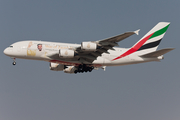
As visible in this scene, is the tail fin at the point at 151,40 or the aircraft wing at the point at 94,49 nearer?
the aircraft wing at the point at 94,49

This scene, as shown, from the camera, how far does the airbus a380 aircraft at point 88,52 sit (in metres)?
33.0

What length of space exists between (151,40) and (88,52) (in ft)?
35.2

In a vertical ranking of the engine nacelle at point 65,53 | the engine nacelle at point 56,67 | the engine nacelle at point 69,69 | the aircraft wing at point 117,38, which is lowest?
the engine nacelle at point 69,69

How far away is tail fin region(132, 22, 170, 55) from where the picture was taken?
3795 cm

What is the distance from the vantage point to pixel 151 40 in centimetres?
3916

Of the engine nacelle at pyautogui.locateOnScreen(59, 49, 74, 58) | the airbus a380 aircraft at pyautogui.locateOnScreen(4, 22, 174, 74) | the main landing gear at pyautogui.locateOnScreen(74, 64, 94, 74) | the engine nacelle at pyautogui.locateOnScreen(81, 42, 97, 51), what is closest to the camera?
the engine nacelle at pyautogui.locateOnScreen(81, 42, 97, 51)

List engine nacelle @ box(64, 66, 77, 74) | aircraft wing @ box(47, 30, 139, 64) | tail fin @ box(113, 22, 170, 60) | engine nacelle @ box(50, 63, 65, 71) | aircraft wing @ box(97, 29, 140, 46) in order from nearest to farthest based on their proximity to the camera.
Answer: aircraft wing @ box(97, 29, 140, 46)
aircraft wing @ box(47, 30, 139, 64)
tail fin @ box(113, 22, 170, 60)
engine nacelle @ box(50, 63, 65, 71)
engine nacelle @ box(64, 66, 77, 74)

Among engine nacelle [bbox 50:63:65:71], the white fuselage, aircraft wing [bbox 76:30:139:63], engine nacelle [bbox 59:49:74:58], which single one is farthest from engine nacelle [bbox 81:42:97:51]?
engine nacelle [bbox 50:63:65:71]

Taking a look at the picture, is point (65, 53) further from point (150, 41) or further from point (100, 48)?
point (150, 41)

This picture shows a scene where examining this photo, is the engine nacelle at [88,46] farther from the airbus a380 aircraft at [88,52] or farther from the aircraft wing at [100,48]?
the aircraft wing at [100,48]

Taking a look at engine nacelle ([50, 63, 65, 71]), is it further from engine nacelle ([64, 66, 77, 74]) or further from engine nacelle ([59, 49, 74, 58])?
engine nacelle ([59, 49, 74, 58])

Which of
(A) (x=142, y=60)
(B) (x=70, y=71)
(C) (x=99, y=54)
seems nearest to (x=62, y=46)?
→ (C) (x=99, y=54)

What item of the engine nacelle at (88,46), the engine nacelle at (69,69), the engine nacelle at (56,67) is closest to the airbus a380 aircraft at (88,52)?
the engine nacelle at (88,46)

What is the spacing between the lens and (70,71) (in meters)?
41.7
